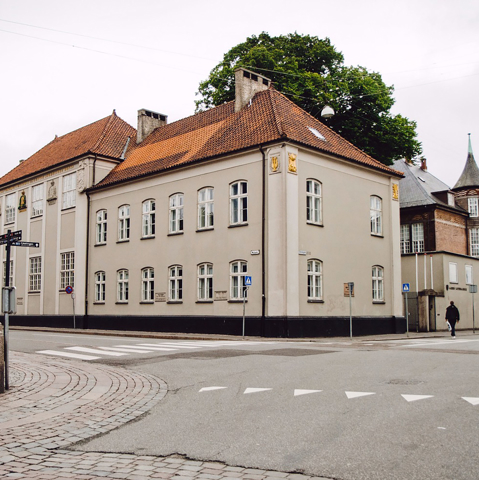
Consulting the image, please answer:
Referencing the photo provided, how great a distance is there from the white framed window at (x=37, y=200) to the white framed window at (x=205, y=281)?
16063 mm

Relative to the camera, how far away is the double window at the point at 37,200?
40.3m

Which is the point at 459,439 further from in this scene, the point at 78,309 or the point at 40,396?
the point at 78,309

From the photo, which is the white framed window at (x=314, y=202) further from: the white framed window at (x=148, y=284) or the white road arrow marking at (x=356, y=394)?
the white road arrow marking at (x=356, y=394)

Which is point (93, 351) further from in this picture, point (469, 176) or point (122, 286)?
point (469, 176)

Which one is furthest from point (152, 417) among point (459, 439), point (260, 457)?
point (459, 439)

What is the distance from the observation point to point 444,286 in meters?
36.5

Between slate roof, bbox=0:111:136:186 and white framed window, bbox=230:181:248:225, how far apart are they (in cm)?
1191

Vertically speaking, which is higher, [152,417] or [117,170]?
[117,170]

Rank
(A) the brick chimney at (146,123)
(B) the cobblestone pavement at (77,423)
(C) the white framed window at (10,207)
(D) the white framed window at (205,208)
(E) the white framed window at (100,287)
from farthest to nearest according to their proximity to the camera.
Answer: (C) the white framed window at (10,207) < (A) the brick chimney at (146,123) < (E) the white framed window at (100,287) < (D) the white framed window at (205,208) < (B) the cobblestone pavement at (77,423)

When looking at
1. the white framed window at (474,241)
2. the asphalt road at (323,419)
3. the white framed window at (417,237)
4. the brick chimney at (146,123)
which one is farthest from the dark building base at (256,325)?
the white framed window at (474,241)

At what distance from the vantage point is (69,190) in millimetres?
37719

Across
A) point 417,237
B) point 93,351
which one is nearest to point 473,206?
point 417,237

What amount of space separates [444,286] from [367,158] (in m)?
10.5

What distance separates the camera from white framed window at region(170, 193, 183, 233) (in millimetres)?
30422
